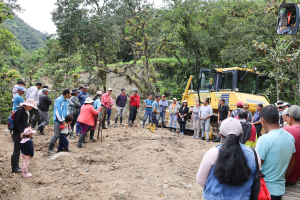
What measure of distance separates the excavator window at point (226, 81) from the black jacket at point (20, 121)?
26.8 ft

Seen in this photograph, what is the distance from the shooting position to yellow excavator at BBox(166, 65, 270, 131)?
31.4 feet

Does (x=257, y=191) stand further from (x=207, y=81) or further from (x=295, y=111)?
(x=207, y=81)

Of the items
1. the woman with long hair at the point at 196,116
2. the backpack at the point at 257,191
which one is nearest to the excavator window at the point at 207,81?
the woman with long hair at the point at 196,116

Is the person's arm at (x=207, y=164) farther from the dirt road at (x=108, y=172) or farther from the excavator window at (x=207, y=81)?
the excavator window at (x=207, y=81)

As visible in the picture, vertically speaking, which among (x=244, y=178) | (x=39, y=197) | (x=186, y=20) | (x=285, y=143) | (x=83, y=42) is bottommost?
(x=39, y=197)

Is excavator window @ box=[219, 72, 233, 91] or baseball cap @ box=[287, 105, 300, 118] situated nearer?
baseball cap @ box=[287, 105, 300, 118]

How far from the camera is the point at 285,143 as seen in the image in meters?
2.48

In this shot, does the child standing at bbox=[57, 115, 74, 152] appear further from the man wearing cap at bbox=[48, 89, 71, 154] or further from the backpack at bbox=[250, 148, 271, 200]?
the backpack at bbox=[250, 148, 271, 200]

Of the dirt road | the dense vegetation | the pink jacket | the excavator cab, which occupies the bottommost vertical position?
the dirt road

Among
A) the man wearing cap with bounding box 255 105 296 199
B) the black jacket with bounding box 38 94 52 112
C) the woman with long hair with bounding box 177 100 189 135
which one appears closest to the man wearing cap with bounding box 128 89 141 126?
the woman with long hair with bounding box 177 100 189 135

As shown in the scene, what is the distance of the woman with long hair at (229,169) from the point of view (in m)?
1.90

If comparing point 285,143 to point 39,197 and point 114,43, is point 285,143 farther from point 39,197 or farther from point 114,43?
point 114,43

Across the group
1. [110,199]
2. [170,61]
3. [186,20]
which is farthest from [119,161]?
[170,61]

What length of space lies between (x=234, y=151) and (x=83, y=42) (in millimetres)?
14664
